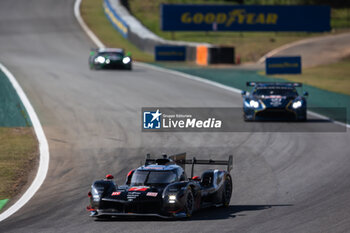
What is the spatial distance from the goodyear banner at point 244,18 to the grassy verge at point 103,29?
4257 mm

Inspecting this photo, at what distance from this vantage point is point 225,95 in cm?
3603

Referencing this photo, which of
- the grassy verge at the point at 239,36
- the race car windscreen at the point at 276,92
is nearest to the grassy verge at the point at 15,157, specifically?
the race car windscreen at the point at 276,92

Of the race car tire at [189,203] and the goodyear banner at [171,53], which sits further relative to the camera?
the goodyear banner at [171,53]

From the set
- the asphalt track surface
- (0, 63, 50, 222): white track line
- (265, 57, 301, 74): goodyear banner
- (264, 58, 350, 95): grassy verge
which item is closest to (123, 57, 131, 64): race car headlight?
the asphalt track surface

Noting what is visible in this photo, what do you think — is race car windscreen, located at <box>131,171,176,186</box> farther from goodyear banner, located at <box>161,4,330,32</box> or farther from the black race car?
goodyear banner, located at <box>161,4,330,32</box>

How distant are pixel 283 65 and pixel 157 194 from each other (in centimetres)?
3052

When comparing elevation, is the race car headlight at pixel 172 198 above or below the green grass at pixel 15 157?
above

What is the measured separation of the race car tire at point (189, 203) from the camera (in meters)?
14.5

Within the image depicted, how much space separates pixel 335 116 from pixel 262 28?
33.9 metres

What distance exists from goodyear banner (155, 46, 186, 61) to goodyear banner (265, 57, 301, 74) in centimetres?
1119

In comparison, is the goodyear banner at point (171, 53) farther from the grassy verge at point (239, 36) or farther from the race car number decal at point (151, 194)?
the race car number decal at point (151, 194)

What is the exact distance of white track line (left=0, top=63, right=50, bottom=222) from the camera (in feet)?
53.1

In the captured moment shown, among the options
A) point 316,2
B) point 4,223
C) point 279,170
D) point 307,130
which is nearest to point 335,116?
point 307,130

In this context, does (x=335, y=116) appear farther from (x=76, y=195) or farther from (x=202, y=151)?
(x=76, y=195)
